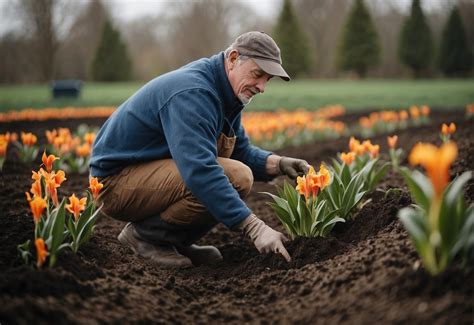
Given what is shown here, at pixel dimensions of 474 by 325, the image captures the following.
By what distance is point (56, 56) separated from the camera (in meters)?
38.7

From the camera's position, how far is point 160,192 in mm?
3156

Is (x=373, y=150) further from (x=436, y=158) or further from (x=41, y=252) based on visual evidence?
(x=41, y=252)

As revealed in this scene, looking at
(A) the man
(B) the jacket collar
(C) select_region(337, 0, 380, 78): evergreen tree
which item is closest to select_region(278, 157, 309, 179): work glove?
(A) the man

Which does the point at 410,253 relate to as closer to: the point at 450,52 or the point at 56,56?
the point at 450,52

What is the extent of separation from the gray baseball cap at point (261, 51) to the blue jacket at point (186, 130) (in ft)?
0.76

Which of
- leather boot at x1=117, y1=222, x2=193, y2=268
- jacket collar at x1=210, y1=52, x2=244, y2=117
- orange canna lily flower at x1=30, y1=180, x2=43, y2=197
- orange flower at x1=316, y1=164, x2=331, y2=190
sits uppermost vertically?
jacket collar at x1=210, y1=52, x2=244, y2=117

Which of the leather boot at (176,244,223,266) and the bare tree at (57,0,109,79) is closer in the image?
the leather boot at (176,244,223,266)

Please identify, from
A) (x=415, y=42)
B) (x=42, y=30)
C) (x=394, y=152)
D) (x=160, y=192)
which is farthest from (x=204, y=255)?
(x=42, y=30)

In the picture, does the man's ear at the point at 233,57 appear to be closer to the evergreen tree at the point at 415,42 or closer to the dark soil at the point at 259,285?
the dark soil at the point at 259,285

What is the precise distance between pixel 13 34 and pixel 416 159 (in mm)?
37343

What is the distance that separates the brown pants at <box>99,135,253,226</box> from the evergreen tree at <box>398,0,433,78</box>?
819 inches

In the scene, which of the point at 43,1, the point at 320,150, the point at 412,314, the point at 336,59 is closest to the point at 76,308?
the point at 412,314

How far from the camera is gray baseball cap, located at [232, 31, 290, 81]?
2.90 metres

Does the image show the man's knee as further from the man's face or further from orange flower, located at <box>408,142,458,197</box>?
orange flower, located at <box>408,142,458,197</box>
